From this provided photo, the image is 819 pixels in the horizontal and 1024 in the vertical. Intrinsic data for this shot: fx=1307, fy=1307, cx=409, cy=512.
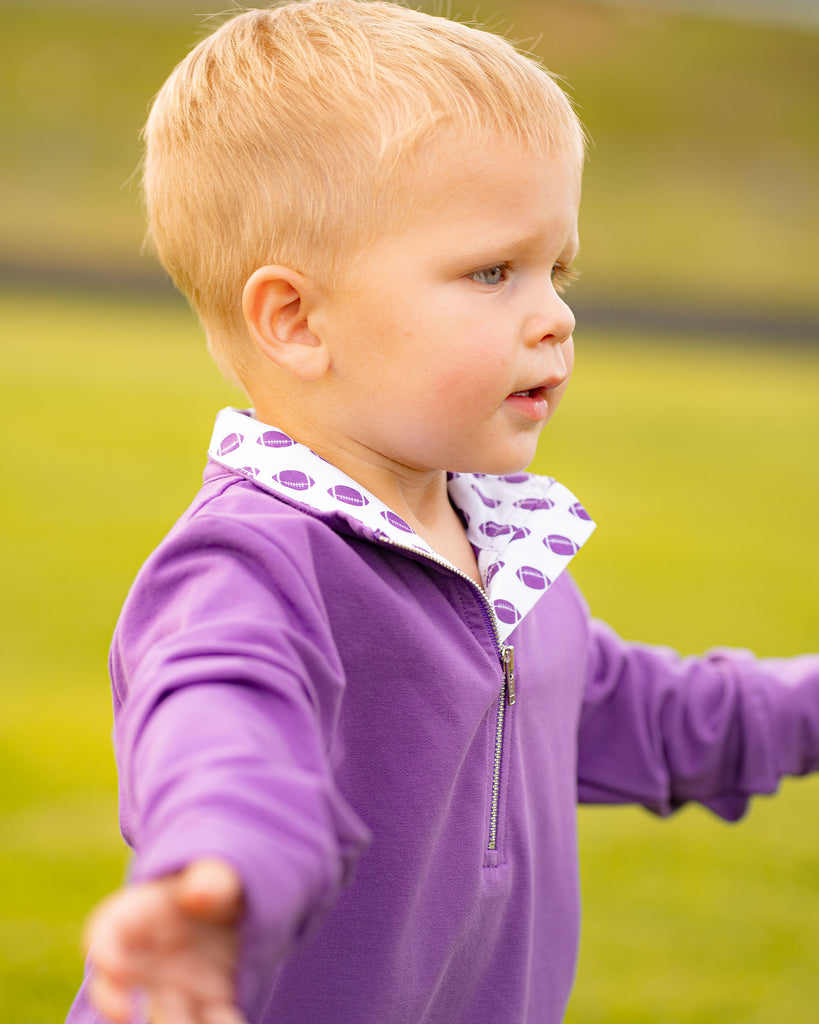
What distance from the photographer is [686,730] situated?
5.30ft

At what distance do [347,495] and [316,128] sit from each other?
333 millimetres

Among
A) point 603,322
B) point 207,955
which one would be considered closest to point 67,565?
point 207,955

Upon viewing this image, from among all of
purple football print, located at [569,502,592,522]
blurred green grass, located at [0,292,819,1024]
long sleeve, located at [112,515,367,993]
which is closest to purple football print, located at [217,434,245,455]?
long sleeve, located at [112,515,367,993]

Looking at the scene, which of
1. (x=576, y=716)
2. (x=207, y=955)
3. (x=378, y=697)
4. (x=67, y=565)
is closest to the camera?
(x=207, y=955)

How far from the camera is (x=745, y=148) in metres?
24.5

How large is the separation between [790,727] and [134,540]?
13.1ft

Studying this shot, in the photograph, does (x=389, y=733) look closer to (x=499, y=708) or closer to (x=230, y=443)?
(x=499, y=708)

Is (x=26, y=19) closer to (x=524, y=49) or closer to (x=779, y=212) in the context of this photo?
(x=779, y=212)

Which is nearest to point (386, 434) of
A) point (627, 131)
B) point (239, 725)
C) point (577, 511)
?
point (577, 511)

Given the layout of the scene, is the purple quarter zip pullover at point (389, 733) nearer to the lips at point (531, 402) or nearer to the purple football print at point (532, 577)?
the purple football print at point (532, 577)

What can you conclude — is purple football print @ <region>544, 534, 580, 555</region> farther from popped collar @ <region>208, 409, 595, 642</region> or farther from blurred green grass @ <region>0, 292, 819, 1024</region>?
blurred green grass @ <region>0, 292, 819, 1024</region>

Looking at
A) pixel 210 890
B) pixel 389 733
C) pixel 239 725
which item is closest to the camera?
pixel 210 890

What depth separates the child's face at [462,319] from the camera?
3.79 ft

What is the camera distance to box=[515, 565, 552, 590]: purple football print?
51.1 inches
